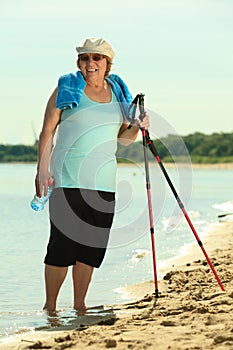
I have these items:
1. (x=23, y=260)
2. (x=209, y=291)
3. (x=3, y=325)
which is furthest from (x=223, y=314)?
(x=23, y=260)

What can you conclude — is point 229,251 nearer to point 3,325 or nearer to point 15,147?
point 3,325

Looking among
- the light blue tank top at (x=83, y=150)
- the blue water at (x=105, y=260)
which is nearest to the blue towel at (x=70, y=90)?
the light blue tank top at (x=83, y=150)

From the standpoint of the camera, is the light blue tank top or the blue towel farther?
the light blue tank top

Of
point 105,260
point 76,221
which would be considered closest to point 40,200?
point 76,221

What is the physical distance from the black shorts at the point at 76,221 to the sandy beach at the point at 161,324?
53cm

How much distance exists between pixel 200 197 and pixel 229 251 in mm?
18364

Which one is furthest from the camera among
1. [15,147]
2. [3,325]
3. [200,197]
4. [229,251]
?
[15,147]

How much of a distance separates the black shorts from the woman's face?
2.95 feet

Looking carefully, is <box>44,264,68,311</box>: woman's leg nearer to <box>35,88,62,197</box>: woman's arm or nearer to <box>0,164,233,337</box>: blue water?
<box>0,164,233,337</box>: blue water

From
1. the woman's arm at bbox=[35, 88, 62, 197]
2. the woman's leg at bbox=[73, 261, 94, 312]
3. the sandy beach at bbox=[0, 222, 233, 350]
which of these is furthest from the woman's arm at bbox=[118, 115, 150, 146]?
the sandy beach at bbox=[0, 222, 233, 350]

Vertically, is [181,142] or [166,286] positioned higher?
[181,142]

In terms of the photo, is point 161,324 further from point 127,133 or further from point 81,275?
point 127,133

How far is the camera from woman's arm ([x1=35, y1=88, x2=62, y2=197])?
6477 millimetres

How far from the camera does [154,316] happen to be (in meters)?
5.85
